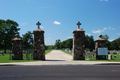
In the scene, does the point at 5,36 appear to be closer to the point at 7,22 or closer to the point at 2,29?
the point at 2,29

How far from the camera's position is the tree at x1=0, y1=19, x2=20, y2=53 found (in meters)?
39.0

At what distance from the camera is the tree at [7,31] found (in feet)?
128

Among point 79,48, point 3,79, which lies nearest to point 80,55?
point 79,48

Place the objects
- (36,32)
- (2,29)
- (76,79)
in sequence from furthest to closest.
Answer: (2,29) < (36,32) < (76,79)

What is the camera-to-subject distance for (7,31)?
131 ft

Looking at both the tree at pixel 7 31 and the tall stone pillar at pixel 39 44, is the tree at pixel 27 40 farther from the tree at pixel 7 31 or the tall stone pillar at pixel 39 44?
the tall stone pillar at pixel 39 44

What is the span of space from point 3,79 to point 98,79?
521cm

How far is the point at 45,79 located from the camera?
647cm

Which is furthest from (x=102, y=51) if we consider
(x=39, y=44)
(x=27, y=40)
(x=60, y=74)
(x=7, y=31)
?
(x=27, y=40)

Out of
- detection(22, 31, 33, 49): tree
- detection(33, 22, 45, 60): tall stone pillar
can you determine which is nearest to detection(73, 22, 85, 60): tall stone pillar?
detection(33, 22, 45, 60): tall stone pillar

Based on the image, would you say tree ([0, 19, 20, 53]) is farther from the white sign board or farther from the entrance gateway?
the white sign board

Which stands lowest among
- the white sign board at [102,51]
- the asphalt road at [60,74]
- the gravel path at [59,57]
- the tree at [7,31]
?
the gravel path at [59,57]

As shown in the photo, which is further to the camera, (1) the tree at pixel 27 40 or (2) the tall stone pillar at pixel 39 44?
(1) the tree at pixel 27 40

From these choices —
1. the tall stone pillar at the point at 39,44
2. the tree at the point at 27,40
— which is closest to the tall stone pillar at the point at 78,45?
the tall stone pillar at the point at 39,44
